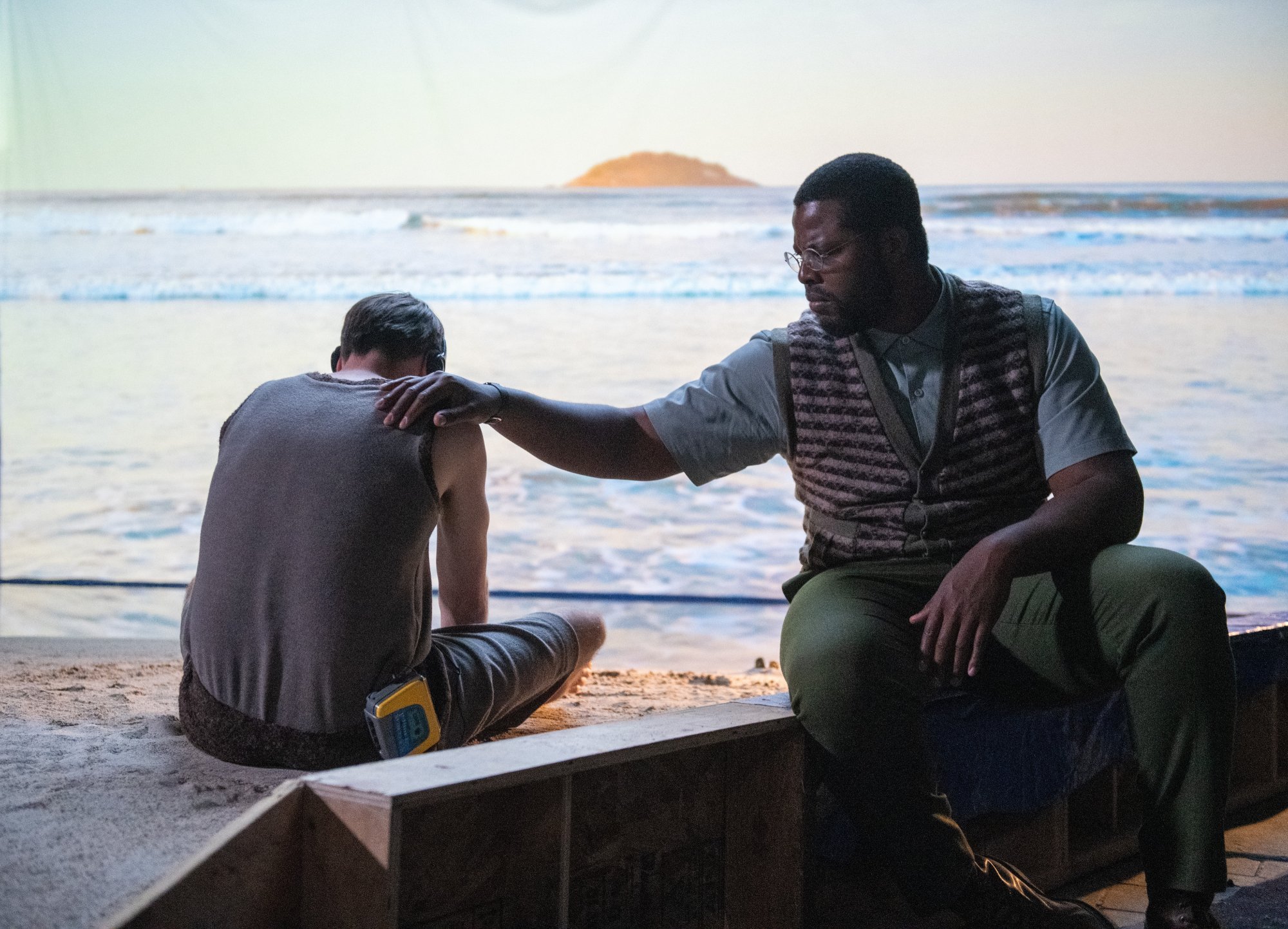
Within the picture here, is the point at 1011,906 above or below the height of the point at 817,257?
below

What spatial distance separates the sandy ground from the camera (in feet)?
4.40

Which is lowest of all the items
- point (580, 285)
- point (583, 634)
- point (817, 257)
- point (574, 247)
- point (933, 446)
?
point (583, 634)

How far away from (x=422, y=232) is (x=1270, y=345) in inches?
265

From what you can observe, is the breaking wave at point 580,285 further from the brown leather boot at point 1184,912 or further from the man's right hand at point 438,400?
the brown leather boot at point 1184,912

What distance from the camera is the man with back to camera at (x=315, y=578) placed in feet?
5.51

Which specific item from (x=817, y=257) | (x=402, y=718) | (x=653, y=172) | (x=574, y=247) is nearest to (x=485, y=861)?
(x=402, y=718)

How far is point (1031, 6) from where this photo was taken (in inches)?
251

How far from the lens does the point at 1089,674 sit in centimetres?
163

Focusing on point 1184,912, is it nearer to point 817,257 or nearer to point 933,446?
point 933,446

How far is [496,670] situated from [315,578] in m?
0.39

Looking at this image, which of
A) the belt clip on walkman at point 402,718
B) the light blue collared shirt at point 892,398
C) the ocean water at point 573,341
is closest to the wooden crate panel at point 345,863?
the belt clip on walkman at point 402,718

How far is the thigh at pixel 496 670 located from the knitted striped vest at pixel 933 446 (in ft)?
1.79

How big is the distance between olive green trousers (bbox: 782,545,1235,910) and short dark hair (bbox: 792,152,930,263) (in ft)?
1.90

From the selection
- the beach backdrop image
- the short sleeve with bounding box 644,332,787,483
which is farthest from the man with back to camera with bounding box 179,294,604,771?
Answer: the beach backdrop image
